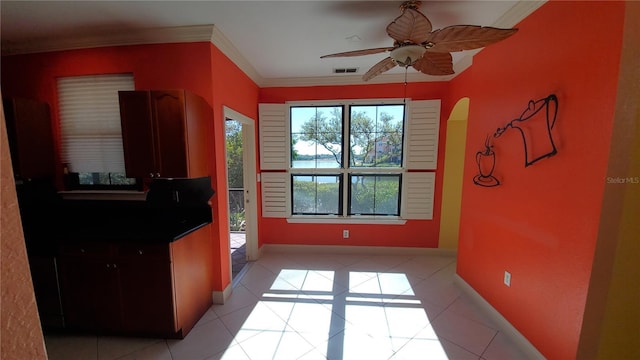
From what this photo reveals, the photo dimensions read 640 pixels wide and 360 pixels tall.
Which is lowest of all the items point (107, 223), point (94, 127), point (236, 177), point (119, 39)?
point (107, 223)

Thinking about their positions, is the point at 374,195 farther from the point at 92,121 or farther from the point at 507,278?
the point at 92,121

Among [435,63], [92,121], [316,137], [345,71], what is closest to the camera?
[435,63]

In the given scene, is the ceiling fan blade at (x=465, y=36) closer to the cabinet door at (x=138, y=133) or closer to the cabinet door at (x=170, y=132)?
the cabinet door at (x=170, y=132)

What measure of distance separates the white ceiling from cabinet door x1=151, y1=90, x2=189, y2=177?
2.12ft

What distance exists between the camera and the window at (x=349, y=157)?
341cm

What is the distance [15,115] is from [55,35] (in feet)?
2.53

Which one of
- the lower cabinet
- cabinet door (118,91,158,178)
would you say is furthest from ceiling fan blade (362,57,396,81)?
the lower cabinet

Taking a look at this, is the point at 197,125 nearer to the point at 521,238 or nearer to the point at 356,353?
the point at 356,353

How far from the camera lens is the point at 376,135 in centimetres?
343

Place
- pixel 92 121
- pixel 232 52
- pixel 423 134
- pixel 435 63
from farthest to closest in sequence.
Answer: pixel 423 134 < pixel 232 52 < pixel 92 121 < pixel 435 63

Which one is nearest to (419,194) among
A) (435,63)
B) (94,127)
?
(435,63)

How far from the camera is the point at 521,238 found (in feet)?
6.06

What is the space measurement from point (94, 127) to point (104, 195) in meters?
0.65

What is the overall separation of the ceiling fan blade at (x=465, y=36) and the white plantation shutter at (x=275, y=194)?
7.95 ft
